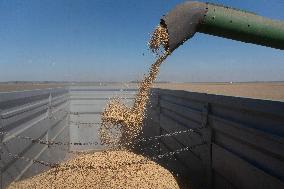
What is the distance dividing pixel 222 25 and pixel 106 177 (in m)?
2.84

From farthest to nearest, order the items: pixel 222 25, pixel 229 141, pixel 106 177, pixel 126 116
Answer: pixel 126 116 → pixel 106 177 → pixel 229 141 → pixel 222 25

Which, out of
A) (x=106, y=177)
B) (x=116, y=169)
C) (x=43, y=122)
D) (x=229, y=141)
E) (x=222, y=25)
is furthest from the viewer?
(x=43, y=122)

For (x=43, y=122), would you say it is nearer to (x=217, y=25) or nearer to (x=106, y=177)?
(x=106, y=177)

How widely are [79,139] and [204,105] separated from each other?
6.73 m

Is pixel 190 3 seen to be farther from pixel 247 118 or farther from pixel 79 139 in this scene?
pixel 79 139

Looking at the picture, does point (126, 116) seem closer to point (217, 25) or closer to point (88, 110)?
point (217, 25)

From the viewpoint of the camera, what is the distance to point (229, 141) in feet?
12.7

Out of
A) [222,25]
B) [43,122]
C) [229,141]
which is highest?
[222,25]

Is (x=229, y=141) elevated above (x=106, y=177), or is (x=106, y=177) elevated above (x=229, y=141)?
(x=229, y=141)

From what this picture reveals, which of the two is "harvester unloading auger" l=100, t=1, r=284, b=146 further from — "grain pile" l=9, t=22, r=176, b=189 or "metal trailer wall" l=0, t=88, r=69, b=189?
"metal trailer wall" l=0, t=88, r=69, b=189

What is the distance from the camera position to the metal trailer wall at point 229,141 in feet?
9.65

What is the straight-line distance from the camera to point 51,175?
5168 mm

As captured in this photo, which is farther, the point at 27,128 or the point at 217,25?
the point at 27,128

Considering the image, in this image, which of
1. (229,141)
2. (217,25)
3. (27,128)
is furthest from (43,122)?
(217,25)
